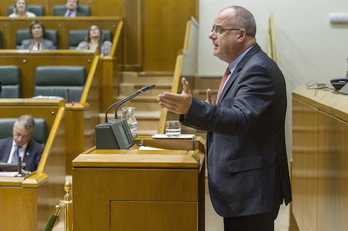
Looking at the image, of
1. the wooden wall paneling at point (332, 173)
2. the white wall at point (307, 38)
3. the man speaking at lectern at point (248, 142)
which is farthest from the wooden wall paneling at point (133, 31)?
the man speaking at lectern at point (248, 142)

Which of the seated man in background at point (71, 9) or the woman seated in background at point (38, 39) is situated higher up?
the seated man in background at point (71, 9)

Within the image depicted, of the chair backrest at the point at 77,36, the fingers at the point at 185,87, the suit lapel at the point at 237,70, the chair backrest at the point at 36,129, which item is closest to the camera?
the fingers at the point at 185,87

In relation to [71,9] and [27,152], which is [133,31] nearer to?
[71,9]

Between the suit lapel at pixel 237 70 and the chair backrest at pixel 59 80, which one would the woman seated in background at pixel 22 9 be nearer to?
the chair backrest at pixel 59 80

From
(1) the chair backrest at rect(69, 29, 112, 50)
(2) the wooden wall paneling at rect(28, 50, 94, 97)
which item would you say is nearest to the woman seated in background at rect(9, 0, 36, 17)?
(1) the chair backrest at rect(69, 29, 112, 50)

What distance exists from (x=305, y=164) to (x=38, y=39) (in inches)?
100.0

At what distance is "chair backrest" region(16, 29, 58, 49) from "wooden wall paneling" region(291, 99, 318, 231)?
2287 mm

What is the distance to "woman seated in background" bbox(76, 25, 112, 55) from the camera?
152 inches

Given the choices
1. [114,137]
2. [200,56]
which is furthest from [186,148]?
[200,56]

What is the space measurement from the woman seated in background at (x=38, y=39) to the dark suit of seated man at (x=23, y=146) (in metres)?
1.49

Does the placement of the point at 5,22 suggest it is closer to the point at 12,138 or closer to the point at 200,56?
the point at 200,56

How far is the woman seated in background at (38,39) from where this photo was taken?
3906mm

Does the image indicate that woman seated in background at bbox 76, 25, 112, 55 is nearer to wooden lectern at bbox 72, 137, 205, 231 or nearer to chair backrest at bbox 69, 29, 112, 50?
chair backrest at bbox 69, 29, 112, 50

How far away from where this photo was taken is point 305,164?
1857 mm
